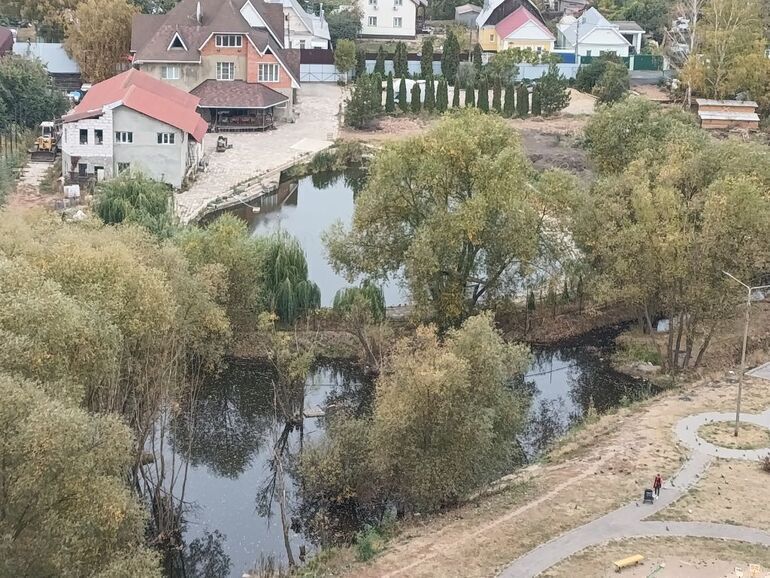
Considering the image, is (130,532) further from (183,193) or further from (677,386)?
(183,193)

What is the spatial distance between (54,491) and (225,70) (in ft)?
147

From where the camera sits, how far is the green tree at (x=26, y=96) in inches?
2048

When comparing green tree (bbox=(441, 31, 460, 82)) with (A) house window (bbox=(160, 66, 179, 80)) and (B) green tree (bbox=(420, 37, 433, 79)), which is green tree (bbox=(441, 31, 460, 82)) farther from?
(A) house window (bbox=(160, 66, 179, 80))

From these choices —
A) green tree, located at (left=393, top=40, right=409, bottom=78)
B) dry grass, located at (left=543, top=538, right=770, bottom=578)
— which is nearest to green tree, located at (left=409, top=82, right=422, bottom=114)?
green tree, located at (left=393, top=40, right=409, bottom=78)

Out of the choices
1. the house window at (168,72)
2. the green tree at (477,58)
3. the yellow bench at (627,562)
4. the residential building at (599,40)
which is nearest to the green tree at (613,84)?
the green tree at (477,58)

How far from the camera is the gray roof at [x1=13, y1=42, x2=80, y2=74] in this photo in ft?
206

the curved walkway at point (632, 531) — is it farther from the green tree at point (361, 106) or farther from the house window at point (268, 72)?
the house window at point (268, 72)

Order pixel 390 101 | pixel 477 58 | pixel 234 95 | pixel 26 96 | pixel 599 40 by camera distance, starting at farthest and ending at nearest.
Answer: pixel 599 40 → pixel 477 58 → pixel 390 101 → pixel 234 95 → pixel 26 96

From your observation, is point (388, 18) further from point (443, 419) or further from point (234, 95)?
point (443, 419)

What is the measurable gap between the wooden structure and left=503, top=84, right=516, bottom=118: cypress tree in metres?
10.8

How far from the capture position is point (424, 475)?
22.1 m

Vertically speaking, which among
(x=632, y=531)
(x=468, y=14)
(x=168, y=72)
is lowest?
(x=632, y=531)

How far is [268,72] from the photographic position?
191 ft

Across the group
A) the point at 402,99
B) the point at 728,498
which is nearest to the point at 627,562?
the point at 728,498
